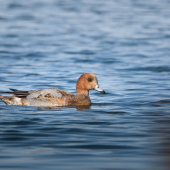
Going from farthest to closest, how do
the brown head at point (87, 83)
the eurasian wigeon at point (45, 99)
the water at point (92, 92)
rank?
1. the brown head at point (87, 83)
2. the eurasian wigeon at point (45, 99)
3. the water at point (92, 92)

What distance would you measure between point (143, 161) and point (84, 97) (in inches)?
167

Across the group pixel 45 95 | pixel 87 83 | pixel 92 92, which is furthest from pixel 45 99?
pixel 92 92

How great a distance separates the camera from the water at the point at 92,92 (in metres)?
5.42

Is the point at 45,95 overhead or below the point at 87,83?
below

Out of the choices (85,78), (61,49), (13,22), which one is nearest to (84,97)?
(85,78)

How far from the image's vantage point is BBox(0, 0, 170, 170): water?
5.42 meters

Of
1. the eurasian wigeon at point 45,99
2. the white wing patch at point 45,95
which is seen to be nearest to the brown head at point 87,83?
the eurasian wigeon at point 45,99

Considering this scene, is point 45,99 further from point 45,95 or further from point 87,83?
point 87,83

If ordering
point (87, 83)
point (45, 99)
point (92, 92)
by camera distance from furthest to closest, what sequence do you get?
point (92, 92) < point (87, 83) < point (45, 99)

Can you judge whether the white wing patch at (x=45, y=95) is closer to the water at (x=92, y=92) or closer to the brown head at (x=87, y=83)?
the water at (x=92, y=92)

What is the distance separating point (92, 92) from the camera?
36.8ft

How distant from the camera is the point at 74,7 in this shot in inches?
1281

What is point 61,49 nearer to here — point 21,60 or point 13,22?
point 21,60

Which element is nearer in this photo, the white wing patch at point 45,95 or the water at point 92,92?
the water at point 92,92
